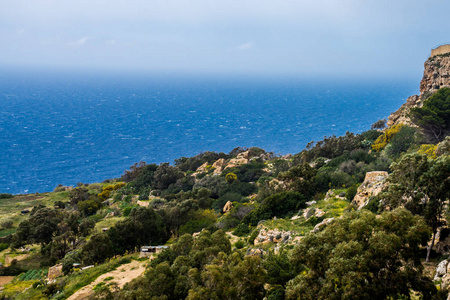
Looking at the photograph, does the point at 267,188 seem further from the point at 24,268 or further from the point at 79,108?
the point at 79,108

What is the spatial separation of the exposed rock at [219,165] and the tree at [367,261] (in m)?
49.0

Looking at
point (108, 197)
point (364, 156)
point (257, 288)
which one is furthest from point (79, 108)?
point (257, 288)

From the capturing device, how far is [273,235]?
21859 mm

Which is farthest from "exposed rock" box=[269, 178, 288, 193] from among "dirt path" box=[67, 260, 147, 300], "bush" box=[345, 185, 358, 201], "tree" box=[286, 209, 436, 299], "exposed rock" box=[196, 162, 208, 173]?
"exposed rock" box=[196, 162, 208, 173]

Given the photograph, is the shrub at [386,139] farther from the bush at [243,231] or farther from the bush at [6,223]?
the bush at [6,223]

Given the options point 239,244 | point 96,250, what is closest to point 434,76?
point 239,244

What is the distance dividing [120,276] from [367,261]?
17.1 meters

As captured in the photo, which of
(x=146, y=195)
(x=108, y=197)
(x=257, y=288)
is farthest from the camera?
(x=108, y=197)

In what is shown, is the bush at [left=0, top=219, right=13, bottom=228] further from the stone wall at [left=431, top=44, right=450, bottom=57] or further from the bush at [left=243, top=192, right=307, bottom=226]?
the stone wall at [left=431, top=44, right=450, bottom=57]

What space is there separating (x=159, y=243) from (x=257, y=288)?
65.0 feet

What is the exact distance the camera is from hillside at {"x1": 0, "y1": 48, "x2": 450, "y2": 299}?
31.1 ft

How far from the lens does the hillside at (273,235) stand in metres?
9.48

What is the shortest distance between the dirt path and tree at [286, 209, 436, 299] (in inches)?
531

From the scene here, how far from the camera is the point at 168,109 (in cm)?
18812
